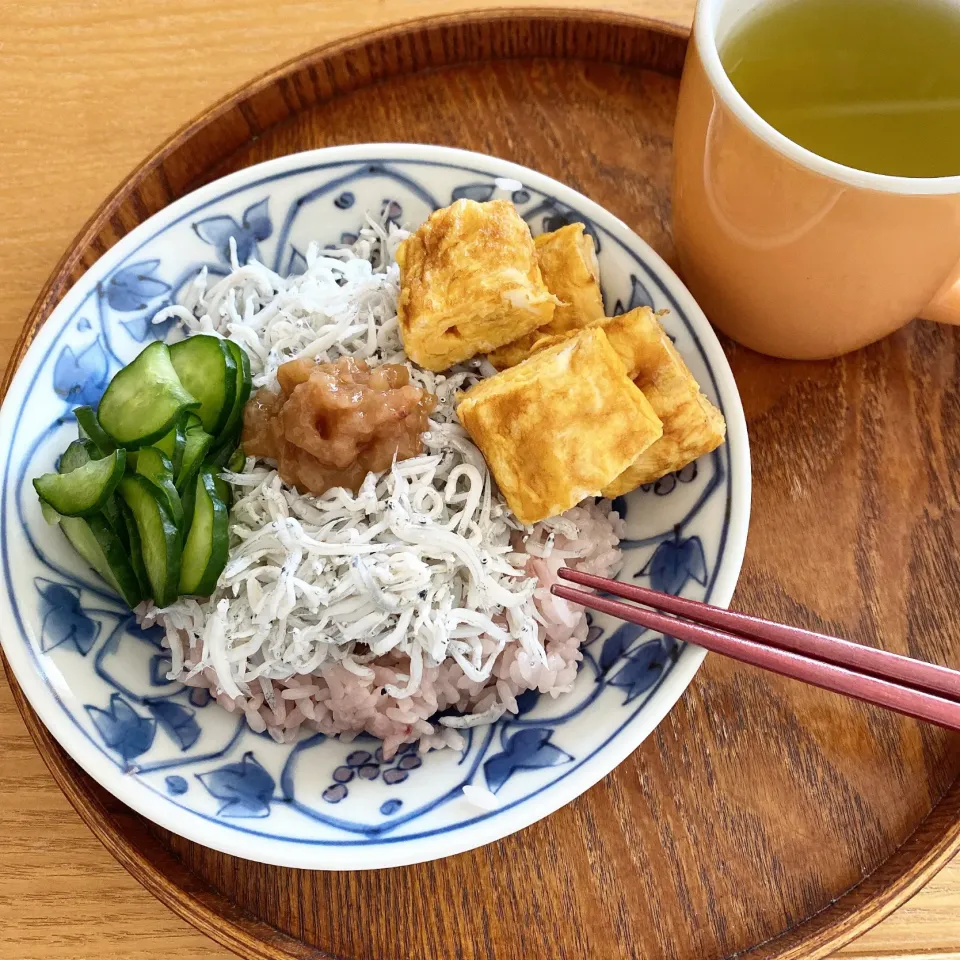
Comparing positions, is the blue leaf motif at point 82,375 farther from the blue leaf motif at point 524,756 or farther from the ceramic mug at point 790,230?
the ceramic mug at point 790,230

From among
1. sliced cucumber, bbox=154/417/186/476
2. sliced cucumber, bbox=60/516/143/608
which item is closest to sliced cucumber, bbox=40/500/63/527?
sliced cucumber, bbox=60/516/143/608

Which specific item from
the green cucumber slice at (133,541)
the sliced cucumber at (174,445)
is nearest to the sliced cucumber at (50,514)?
the green cucumber slice at (133,541)

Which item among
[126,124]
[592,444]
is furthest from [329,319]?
[126,124]

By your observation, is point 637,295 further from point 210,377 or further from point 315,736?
point 315,736

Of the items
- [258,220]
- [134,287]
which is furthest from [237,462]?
[258,220]

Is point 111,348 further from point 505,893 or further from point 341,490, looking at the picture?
point 505,893

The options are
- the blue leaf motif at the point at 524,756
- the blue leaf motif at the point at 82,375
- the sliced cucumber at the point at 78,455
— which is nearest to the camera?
the blue leaf motif at the point at 524,756

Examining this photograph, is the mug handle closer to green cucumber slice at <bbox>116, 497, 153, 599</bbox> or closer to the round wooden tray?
the round wooden tray
